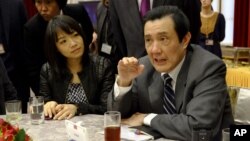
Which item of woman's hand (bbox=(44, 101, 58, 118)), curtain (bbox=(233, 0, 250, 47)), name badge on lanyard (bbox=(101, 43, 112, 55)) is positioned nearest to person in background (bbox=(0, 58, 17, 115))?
woman's hand (bbox=(44, 101, 58, 118))

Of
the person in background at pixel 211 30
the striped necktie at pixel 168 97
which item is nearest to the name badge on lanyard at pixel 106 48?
the striped necktie at pixel 168 97

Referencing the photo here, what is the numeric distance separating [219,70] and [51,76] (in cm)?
118

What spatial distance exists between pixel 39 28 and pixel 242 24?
465 cm

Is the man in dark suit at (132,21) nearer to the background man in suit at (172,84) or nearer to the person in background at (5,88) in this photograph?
the background man in suit at (172,84)

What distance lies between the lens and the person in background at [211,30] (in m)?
5.59

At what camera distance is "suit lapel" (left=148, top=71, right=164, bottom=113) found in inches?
86.6

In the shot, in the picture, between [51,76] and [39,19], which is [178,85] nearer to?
[51,76]

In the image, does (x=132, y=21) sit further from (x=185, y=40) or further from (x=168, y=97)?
(x=168, y=97)

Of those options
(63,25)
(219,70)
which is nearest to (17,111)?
(63,25)

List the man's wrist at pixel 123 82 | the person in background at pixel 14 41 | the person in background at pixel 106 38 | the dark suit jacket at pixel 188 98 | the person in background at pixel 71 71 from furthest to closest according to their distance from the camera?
the person in background at pixel 14 41
the person in background at pixel 106 38
the person in background at pixel 71 71
the man's wrist at pixel 123 82
the dark suit jacket at pixel 188 98

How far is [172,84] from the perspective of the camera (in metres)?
2.20

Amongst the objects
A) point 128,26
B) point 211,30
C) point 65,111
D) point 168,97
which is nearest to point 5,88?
point 65,111

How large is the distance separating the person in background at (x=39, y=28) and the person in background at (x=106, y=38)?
0.11 meters

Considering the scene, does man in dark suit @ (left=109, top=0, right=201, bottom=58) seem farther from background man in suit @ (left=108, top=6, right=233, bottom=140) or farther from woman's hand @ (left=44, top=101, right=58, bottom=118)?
woman's hand @ (left=44, top=101, right=58, bottom=118)
